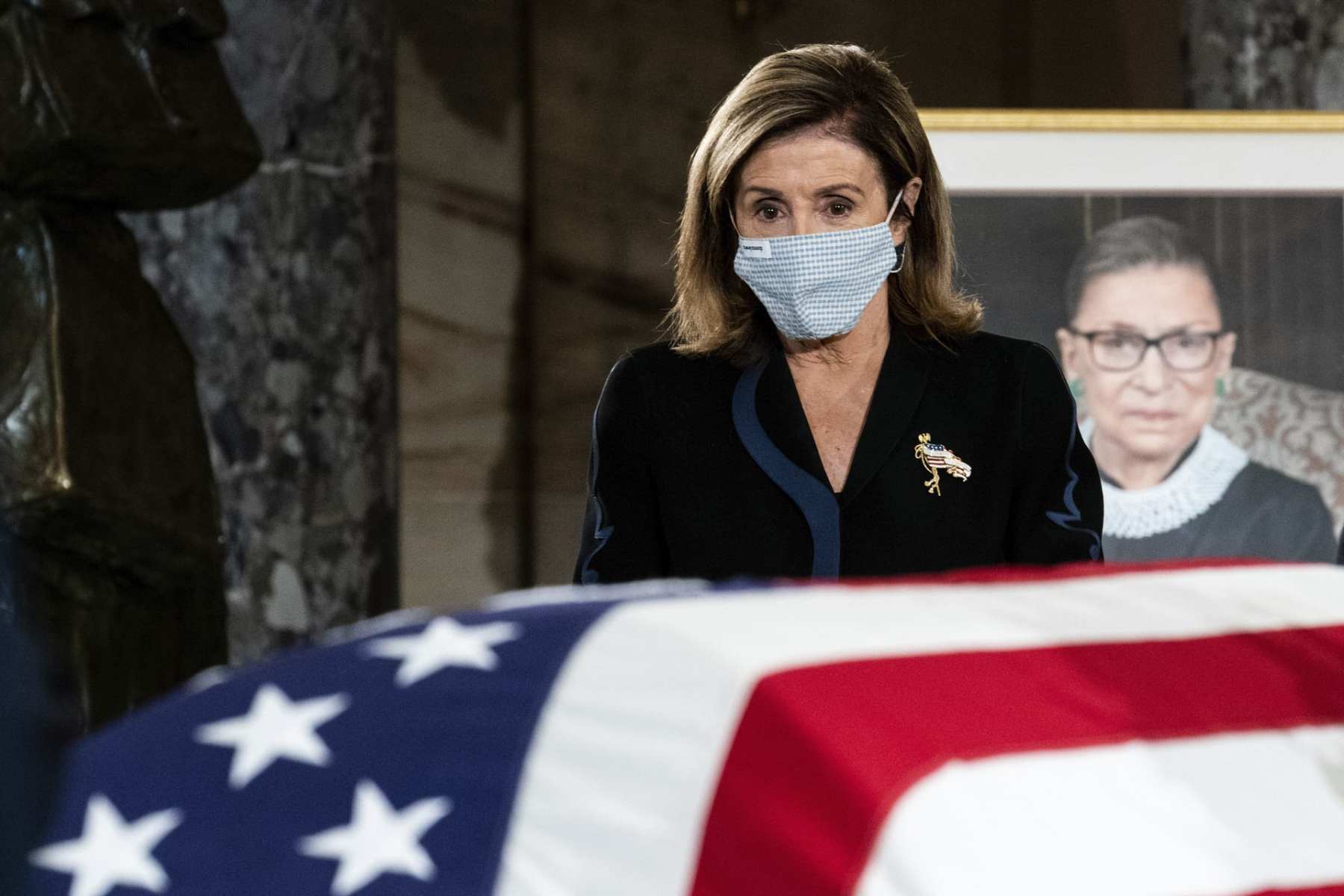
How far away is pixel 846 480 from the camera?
6.95 ft

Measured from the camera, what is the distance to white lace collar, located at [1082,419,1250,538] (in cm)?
321

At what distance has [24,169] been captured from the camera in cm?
277

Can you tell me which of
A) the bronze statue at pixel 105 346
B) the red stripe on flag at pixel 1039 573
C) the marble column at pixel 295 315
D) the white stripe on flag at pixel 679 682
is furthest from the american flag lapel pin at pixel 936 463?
the marble column at pixel 295 315

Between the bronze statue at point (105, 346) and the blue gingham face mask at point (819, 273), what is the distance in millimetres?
1142

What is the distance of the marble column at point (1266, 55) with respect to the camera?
3.72 metres

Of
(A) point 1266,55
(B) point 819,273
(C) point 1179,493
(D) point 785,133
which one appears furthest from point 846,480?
(A) point 1266,55

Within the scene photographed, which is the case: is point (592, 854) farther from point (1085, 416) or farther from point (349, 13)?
point (349, 13)

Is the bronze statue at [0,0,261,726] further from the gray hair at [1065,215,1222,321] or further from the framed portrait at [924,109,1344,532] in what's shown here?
the gray hair at [1065,215,1222,321]

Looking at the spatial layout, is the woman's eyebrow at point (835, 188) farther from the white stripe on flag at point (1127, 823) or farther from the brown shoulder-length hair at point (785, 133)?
the white stripe on flag at point (1127, 823)

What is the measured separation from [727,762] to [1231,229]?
7.92 ft

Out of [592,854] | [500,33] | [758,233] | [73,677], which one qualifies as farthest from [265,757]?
[500,33]

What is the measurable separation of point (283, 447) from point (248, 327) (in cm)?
25

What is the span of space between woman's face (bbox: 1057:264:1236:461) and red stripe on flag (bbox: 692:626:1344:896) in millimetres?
1937

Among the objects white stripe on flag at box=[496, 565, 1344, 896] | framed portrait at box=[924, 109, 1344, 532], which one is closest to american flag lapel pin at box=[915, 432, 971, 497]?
white stripe on flag at box=[496, 565, 1344, 896]
